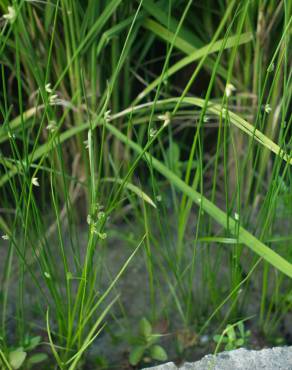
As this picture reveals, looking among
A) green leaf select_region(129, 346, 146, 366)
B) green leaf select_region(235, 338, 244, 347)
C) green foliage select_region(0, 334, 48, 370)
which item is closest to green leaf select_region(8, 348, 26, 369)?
green foliage select_region(0, 334, 48, 370)

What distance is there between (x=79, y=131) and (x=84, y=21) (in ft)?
0.65

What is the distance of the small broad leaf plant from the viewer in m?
0.99

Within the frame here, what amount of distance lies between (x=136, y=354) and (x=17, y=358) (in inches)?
8.3

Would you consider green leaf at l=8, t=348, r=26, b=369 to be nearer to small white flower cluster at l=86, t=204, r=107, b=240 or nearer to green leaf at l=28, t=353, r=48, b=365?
green leaf at l=28, t=353, r=48, b=365

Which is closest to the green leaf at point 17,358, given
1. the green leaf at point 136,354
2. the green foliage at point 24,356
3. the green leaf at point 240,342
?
the green foliage at point 24,356

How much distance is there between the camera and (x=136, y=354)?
992mm

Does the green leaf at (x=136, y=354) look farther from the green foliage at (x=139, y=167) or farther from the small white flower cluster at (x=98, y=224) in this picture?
the small white flower cluster at (x=98, y=224)

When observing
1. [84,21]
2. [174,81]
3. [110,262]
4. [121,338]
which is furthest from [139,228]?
[84,21]

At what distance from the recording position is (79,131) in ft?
3.43

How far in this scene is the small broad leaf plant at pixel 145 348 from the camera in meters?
0.99

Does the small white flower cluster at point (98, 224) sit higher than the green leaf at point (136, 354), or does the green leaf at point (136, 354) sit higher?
the small white flower cluster at point (98, 224)

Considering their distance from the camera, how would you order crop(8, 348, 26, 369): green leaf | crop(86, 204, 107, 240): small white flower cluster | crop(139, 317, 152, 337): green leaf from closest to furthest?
crop(86, 204, 107, 240): small white flower cluster
crop(8, 348, 26, 369): green leaf
crop(139, 317, 152, 337): green leaf

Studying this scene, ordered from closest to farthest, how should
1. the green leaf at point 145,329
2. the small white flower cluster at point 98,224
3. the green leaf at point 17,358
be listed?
1. the small white flower cluster at point 98,224
2. the green leaf at point 17,358
3. the green leaf at point 145,329

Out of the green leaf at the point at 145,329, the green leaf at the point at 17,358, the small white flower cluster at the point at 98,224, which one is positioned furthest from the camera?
the green leaf at the point at 145,329
